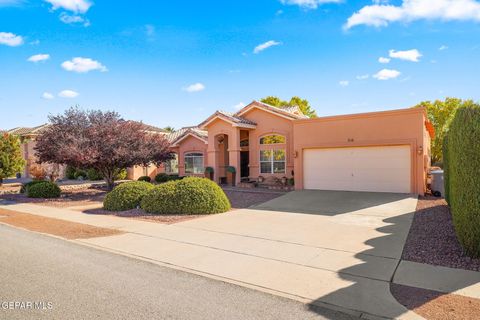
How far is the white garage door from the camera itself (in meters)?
15.5

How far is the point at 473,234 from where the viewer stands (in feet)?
20.5

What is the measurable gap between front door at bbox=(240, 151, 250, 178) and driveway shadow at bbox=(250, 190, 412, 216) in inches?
288

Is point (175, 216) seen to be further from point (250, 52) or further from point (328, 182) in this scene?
point (250, 52)

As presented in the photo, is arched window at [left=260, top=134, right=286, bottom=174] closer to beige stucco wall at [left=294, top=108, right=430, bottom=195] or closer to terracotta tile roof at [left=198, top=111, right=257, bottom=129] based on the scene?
terracotta tile roof at [left=198, top=111, right=257, bottom=129]

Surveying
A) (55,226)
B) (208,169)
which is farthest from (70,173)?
(55,226)

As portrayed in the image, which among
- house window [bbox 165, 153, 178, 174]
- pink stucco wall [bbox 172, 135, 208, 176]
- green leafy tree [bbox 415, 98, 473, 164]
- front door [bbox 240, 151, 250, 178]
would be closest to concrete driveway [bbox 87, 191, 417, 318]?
front door [bbox 240, 151, 250, 178]

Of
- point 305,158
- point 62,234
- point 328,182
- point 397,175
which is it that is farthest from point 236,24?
point 62,234

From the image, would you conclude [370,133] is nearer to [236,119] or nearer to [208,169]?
[236,119]

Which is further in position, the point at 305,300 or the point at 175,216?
the point at 175,216

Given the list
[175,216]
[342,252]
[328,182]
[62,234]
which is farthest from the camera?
[328,182]

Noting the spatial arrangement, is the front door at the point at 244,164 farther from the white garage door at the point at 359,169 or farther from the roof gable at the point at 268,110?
the white garage door at the point at 359,169

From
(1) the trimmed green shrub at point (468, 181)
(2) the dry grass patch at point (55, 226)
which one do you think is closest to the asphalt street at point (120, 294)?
(2) the dry grass patch at point (55, 226)

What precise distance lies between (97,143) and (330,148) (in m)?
12.5

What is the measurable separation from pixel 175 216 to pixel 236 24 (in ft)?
31.5
